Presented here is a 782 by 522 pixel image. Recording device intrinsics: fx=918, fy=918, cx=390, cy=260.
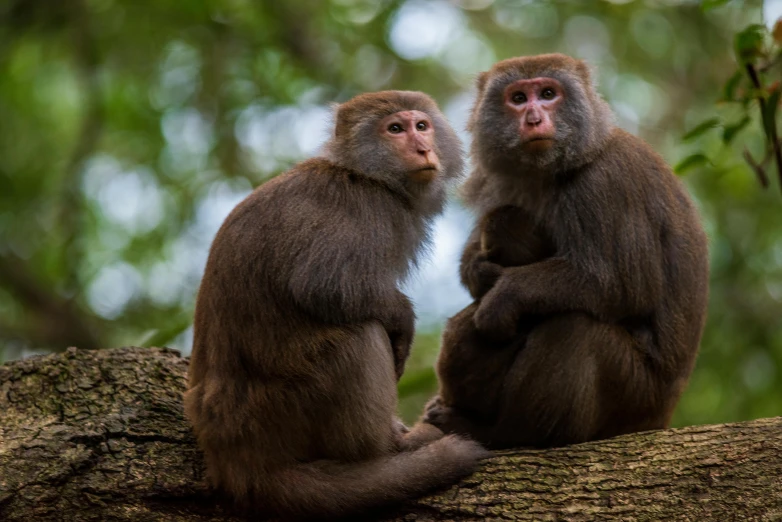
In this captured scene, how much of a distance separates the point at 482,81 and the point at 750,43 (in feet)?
6.29

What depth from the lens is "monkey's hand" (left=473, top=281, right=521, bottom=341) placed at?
5949mm

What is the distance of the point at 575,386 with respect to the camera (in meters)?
5.76

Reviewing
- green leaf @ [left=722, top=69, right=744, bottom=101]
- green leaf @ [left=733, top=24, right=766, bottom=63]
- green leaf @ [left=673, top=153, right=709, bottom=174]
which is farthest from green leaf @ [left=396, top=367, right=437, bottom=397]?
green leaf @ [left=733, top=24, right=766, bottom=63]

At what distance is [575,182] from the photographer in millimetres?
6223

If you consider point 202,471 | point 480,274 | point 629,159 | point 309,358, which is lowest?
point 202,471

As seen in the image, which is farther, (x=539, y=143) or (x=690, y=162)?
(x=690, y=162)

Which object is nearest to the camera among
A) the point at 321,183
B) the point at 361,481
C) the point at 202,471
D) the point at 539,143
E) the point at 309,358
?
the point at 361,481

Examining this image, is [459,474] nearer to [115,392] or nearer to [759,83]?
[115,392]

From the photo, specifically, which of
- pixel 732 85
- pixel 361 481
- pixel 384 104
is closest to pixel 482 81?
pixel 384 104

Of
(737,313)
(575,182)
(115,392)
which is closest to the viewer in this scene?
(115,392)

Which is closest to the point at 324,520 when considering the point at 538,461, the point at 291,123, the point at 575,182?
the point at 538,461

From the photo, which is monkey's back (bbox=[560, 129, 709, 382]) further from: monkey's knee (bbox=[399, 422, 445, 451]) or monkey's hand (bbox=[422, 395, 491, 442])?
monkey's knee (bbox=[399, 422, 445, 451])

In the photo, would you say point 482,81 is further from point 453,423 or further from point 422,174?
point 453,423

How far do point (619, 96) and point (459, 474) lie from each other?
1273 cm
